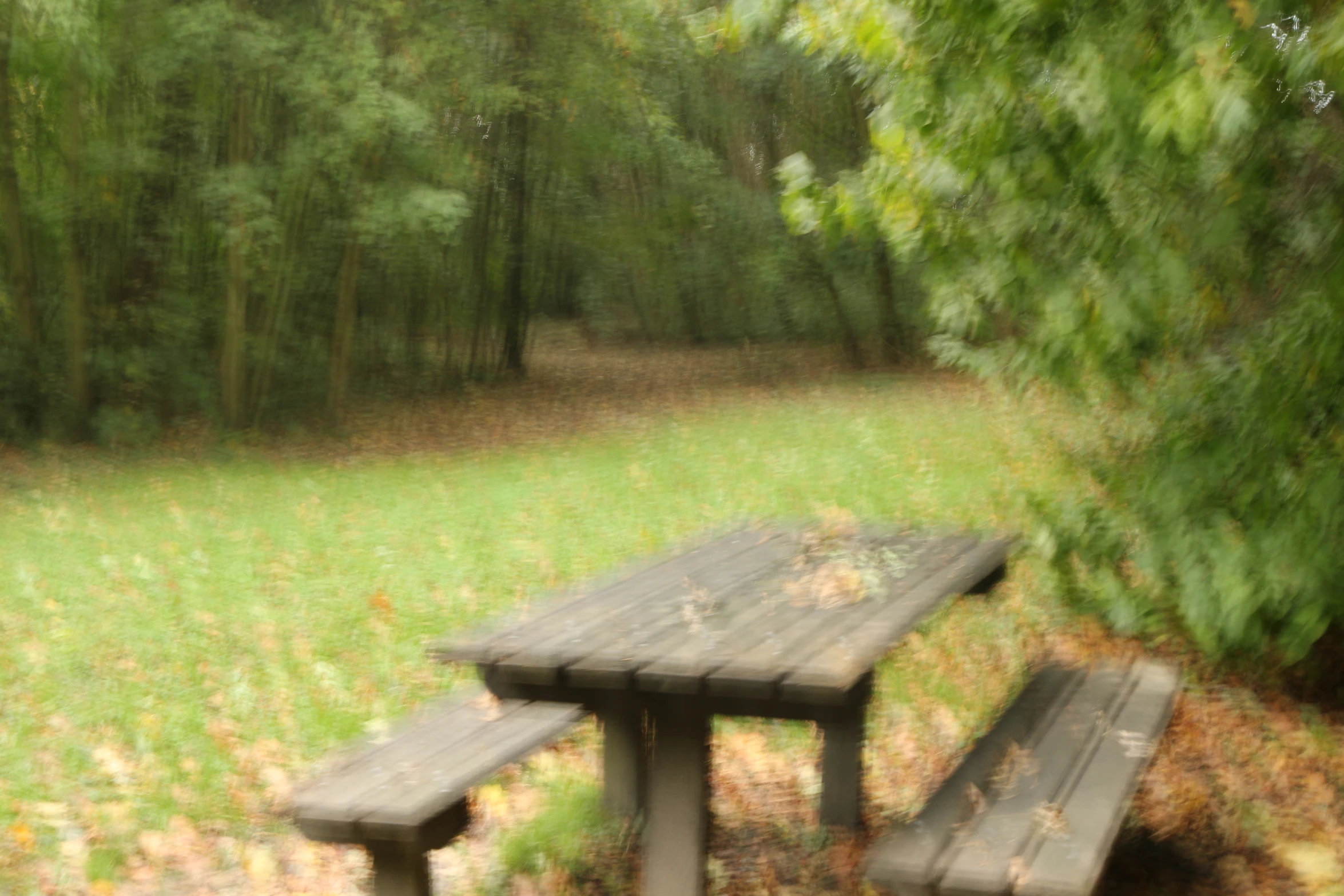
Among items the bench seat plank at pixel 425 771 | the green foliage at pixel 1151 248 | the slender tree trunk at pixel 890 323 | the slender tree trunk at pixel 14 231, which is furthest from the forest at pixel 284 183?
the bench seat plank at pixel 425 771

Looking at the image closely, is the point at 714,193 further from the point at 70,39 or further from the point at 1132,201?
the point at 1132,201

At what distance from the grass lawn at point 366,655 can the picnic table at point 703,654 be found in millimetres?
477

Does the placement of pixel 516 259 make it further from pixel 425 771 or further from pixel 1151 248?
pixel 425 771

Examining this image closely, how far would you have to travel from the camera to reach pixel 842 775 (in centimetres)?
419

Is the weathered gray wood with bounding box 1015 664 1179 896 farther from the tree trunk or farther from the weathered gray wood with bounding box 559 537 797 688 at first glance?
the tree trunk

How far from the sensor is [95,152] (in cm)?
1355

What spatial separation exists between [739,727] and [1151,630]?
6.59 feet

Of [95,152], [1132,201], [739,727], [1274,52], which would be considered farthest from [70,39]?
[1274,52]

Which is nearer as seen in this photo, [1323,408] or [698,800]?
[698,800]

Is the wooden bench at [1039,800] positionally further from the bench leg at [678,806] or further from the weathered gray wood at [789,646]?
the bench leg at [678,806]

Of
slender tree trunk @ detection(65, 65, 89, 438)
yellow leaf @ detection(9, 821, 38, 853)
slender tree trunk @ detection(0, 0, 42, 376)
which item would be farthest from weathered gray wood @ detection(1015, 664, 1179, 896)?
slender tree trunk @ detection(65, 65, 89, 438)

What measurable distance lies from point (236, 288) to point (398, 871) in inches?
507

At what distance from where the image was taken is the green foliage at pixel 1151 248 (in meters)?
3.62

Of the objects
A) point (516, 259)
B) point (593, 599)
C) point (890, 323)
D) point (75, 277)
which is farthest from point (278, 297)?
point (890, 323)
